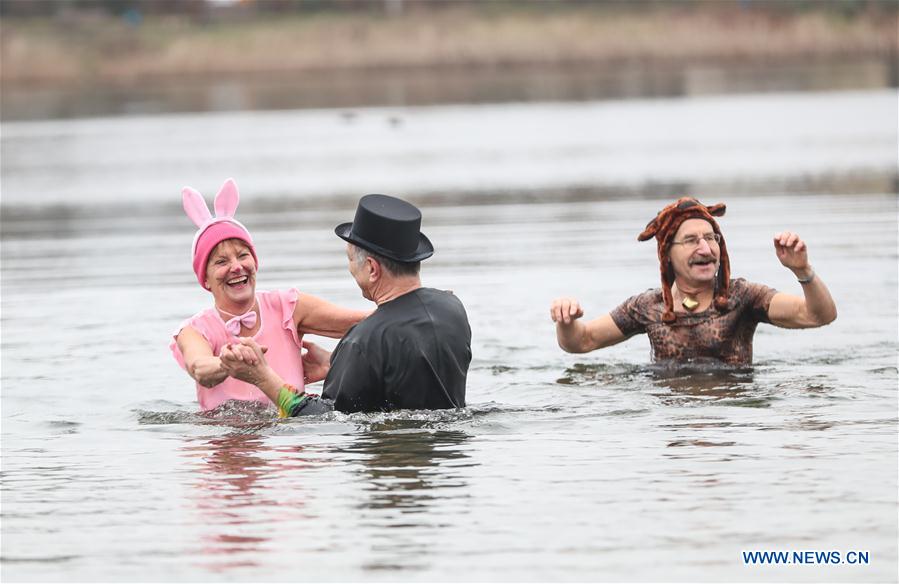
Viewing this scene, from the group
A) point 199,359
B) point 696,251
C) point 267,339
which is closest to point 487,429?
point 267,339

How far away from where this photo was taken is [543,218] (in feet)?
70.8

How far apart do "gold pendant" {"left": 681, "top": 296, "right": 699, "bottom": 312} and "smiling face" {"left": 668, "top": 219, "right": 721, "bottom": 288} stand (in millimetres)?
185

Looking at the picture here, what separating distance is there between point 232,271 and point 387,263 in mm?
1046

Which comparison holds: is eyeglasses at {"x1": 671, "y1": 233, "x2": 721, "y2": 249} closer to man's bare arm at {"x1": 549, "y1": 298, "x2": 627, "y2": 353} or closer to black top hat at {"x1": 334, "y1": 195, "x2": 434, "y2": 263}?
man's bare arm at {"x1": 549, "y1": 298, "x2": 627, "y2": 353}

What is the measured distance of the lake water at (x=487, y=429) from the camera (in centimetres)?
707

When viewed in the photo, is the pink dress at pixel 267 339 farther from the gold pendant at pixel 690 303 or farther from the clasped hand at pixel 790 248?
the clasped hand at pixel 790 248

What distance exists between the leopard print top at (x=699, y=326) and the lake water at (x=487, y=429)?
161mm

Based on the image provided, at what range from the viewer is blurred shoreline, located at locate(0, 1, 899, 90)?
202 feet

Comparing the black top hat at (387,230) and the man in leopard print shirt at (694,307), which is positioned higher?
the black top hat at (387,230)

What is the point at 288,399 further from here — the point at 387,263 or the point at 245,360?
the point at 387,263

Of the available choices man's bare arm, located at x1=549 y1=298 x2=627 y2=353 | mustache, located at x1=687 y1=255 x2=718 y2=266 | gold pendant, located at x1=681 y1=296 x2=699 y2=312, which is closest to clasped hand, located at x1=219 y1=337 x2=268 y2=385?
man's bare arm, located at x1=549 y1=298 x2=627 y2=353

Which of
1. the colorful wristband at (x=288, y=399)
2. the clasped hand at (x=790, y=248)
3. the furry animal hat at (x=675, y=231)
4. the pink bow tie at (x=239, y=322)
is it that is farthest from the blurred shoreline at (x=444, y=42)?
the colorful wristband at (x=288, y=399)

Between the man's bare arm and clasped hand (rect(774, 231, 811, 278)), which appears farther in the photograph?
the man's bare arm

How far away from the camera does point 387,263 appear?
345 inches
